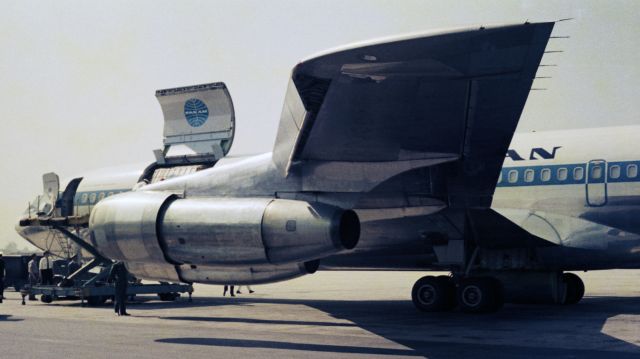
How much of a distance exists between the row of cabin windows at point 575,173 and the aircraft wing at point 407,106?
525 cm


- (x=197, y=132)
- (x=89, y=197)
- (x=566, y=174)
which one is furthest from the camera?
(x=89, y=197)

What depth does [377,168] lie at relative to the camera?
14.0 m

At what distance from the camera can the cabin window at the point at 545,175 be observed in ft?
66.7

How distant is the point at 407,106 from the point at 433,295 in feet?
30.1

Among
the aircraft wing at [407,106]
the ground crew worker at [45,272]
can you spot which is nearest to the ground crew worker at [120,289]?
the ground crew worker at [45,272]

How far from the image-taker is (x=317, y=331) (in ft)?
53.6

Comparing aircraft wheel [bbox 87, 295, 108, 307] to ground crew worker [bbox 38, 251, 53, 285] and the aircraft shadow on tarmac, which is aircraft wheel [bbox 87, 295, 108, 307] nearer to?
the aircraft shadow on tarmac

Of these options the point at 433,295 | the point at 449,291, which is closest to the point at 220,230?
the point at 433,295

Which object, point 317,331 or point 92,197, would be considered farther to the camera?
point 92,197

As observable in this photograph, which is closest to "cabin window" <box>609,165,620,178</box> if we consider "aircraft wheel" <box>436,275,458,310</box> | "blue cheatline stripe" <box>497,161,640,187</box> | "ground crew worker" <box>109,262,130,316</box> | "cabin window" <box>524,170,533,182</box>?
"blue cheatline stripe" <box>497,161,640,187</box>

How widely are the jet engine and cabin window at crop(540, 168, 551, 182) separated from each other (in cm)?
735

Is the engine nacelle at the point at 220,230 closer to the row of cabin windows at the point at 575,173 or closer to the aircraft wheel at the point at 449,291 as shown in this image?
the aircraft wheel at the point at 449,291

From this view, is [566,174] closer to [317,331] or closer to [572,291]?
[572,291]

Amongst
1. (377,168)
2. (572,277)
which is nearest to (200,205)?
(377,168)
